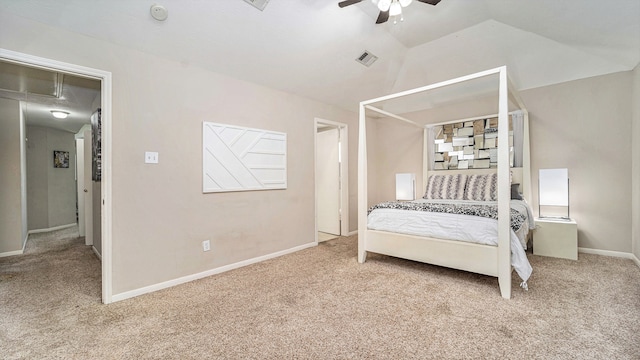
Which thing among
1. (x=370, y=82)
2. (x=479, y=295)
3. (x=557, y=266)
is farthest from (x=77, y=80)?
(x=557, y=266)

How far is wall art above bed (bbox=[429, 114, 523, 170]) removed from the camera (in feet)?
12.8

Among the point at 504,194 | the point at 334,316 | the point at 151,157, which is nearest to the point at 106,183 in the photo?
the point at 151,157

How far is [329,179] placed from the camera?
500 cm

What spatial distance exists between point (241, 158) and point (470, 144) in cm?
364

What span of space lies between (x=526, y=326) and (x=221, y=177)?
3018mm

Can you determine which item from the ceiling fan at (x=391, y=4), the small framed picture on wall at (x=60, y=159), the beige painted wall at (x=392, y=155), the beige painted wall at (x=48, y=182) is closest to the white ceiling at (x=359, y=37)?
the ceiling fan at (x=391, y=4)

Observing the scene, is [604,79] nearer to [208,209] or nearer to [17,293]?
[208,209]

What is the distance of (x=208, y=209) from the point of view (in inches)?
115

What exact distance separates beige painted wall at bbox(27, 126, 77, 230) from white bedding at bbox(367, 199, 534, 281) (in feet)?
22.0

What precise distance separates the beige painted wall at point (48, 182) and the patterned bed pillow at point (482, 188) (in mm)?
8061

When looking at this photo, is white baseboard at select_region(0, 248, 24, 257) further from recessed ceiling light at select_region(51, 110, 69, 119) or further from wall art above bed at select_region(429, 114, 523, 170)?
wall art above bed at select_region(429, 114, 523, 170)

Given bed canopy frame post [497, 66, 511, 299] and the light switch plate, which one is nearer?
bed canopy frame post [497, 66, 511, 299]

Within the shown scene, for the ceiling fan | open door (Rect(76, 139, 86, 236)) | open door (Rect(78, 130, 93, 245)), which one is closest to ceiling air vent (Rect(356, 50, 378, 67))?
the ceiling fan

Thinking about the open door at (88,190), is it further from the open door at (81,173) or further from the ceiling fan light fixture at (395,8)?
the ceiling fan light fixture at (395,8)
